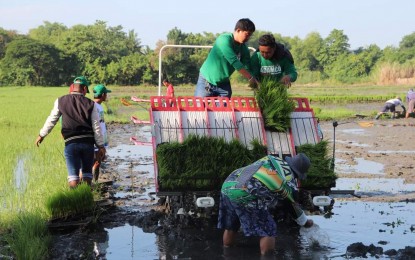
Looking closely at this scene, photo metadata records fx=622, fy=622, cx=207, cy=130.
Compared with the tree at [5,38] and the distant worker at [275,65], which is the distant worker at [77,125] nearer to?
the distant worker at [275,65]

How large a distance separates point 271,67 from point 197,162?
1.71m

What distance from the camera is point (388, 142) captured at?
15.8 m

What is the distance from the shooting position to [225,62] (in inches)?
280

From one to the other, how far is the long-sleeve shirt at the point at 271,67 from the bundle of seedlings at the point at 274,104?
1.11 ft

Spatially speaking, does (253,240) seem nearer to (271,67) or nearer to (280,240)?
(280,240)

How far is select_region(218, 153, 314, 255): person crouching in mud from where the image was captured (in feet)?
16.2

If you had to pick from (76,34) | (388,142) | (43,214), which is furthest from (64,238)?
(76,34)

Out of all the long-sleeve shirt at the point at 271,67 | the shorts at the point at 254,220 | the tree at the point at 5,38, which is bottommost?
the shorts at the point at 254,220

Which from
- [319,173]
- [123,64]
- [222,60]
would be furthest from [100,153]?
[123,64]

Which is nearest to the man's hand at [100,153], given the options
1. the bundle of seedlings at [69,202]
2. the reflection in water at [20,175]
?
the bundle of seedlings at [69,202]

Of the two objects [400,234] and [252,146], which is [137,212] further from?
[400,234]

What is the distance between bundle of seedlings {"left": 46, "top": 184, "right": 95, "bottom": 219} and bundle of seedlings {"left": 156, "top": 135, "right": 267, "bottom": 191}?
37.0 inches

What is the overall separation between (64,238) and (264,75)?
9.49 ft

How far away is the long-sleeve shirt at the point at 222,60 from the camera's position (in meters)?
6.86
